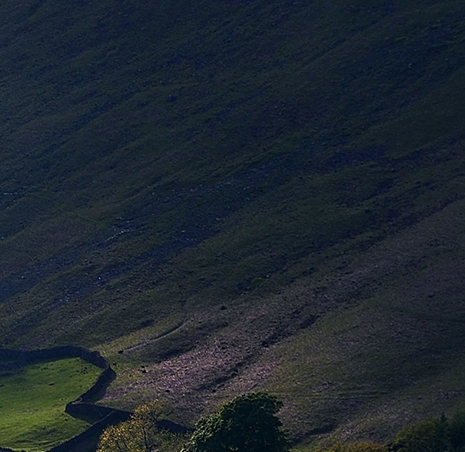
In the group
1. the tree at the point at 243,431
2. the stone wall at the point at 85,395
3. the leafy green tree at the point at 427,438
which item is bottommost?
the leafy green tree at the point at 427,438

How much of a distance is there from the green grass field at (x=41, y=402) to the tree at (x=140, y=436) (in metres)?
10.9

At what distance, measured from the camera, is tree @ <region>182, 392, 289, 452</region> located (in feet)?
289

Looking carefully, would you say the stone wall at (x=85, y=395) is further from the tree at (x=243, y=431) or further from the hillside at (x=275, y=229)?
the tree at (x=243, y=431)

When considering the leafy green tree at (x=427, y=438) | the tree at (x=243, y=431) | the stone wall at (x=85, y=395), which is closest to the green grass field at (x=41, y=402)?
the stone wall at (x=85, y=395)

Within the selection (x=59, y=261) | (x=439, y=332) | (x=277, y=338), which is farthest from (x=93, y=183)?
(x=439, y=332)

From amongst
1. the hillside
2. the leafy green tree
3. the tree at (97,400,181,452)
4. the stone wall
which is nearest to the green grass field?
the stone wall

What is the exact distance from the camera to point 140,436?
106 metres

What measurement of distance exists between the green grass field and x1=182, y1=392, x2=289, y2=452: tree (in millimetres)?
32192

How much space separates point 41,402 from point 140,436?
1094 inches

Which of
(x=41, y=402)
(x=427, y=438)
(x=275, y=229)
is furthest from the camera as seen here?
(x=275, y=229)

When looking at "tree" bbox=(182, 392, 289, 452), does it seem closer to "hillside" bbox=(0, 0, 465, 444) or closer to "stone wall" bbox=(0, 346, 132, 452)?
"hillside" bbox=(0, 0, 465, 444)

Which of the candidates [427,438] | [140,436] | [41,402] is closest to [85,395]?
[41,402]

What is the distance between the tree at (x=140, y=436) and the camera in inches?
4086

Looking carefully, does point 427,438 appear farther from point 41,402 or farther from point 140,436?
point 41,402
